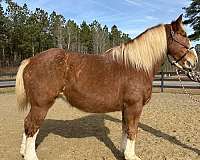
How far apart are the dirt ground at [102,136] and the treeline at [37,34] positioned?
83.9ft

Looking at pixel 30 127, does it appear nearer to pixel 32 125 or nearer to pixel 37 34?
pixel 32 125

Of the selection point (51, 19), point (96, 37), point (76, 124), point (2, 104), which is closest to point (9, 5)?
point (51, 19)

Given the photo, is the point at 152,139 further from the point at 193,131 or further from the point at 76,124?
the point at 76,124

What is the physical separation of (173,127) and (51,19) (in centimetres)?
5998

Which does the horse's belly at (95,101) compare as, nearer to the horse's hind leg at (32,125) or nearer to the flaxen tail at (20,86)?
the horse's hind leg at (32,125)

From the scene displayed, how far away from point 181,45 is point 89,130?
305 centimetres

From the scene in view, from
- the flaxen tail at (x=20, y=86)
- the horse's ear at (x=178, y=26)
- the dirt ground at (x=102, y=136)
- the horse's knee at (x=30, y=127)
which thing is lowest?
the dirt ground at (x=102, y=136)

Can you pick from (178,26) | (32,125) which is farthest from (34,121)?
(178,26)

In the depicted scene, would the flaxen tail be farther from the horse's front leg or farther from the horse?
the horse's front leg

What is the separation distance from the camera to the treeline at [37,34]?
47.4 meters

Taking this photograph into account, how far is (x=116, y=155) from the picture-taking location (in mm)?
5469

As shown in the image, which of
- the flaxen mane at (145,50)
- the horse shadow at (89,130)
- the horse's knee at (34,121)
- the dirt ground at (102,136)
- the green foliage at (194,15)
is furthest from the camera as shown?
the green foliage at (194,15)

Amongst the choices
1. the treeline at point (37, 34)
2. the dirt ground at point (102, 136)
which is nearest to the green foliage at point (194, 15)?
the treeline at point (37, 34)

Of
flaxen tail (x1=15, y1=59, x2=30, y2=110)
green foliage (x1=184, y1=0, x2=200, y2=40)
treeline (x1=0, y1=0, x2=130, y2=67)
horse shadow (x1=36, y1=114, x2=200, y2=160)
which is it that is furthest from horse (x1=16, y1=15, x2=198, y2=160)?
green foliage (x1=184, y1=0, x2=200, y2=40)
